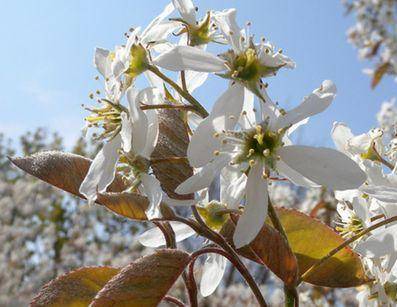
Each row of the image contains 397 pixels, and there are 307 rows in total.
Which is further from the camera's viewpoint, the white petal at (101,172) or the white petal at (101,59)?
the white petal at (101,59)

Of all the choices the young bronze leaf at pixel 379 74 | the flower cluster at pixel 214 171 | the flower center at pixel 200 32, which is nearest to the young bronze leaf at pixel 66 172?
the flower cluster at pixel 214 171

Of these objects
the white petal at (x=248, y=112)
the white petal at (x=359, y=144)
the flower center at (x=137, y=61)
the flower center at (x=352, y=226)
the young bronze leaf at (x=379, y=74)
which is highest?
the young bronze leaf at (x=379, y=74)

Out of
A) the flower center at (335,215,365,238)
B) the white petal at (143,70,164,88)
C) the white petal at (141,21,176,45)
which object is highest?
the white petal at (141,21,176,45)

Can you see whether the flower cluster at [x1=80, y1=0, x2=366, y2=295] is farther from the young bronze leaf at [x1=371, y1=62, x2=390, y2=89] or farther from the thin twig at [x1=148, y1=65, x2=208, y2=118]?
the young bronze leaf at [x1=371, y1=62, x2=390, y2=89]

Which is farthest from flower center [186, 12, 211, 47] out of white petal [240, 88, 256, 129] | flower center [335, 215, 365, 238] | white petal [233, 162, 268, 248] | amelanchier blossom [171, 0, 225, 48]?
flower center [335, 215, 365, 238]

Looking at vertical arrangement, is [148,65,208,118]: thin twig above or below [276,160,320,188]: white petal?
above

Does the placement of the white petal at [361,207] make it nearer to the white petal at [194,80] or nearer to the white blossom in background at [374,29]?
the white petal at [194,80]

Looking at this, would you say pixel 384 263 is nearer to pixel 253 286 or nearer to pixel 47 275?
pixel 253 286
